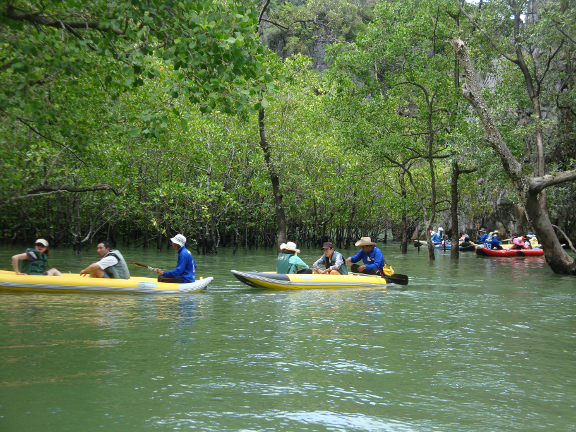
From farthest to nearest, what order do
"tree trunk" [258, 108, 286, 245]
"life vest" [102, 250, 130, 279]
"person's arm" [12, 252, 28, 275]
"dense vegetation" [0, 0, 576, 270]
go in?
"tree trunk" [258, 108, 286, 245], "dense vegetation" [0, 0, 576, 270], "life vest" [102, 250, 130, 279], "person's arm" [12, 252, 28, 275]

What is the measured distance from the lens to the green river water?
4.45 metres

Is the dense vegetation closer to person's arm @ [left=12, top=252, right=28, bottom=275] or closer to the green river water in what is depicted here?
person's arm @ [left=12, top=252, right=28, bottom=275]

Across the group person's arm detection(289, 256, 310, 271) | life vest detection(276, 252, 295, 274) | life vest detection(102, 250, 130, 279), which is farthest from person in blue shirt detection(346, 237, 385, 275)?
life vest detection(102, 250, 130, 279)

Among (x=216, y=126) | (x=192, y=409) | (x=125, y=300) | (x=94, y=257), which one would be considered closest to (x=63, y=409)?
(x=192, y=409)

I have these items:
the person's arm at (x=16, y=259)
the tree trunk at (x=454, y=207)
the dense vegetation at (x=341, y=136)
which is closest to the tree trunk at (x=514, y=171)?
the dense vegetation at (x=341, y=136)

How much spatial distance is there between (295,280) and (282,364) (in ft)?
19.9

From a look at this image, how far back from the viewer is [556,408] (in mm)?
4785

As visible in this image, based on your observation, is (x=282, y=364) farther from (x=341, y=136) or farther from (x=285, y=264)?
(x=341, y=136)

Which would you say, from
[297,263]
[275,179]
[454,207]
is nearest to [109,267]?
[297,263]

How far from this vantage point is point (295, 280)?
12016mm

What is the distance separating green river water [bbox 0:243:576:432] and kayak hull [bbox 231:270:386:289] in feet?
3.83

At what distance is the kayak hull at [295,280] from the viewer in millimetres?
11922

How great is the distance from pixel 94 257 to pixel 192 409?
55.4 feet

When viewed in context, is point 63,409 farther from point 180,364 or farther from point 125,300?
point 125,300
